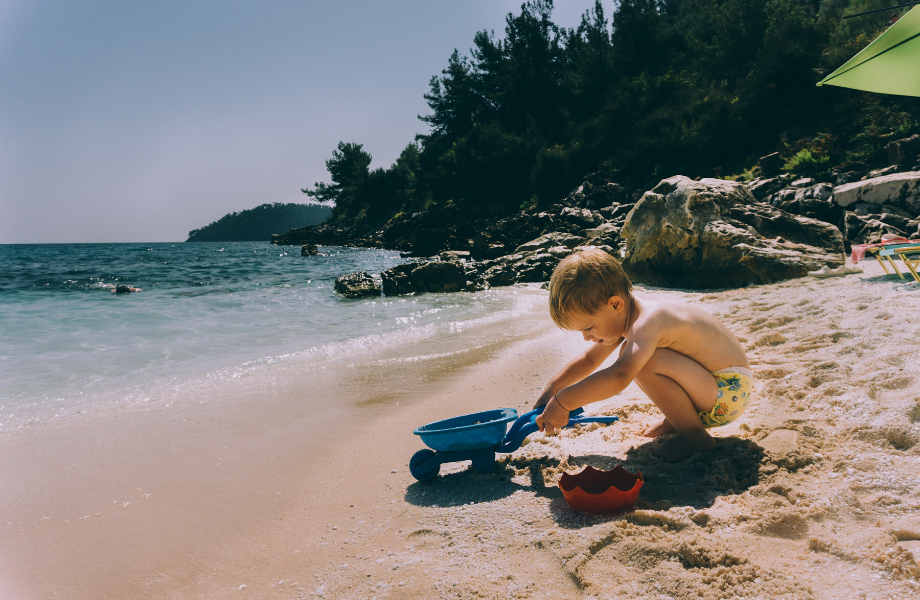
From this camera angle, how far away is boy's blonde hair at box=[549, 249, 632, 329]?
1990 mm

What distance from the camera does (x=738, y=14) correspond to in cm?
1895

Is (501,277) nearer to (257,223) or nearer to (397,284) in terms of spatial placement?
(397,284)

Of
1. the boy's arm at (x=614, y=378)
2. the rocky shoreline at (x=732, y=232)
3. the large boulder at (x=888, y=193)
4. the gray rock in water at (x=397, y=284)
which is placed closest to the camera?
the boy's arm at (x=614, y=378)

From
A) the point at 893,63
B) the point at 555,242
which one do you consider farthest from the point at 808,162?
the point at 893,63

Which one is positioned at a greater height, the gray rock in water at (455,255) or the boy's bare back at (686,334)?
the gray rock in water at (455,255)

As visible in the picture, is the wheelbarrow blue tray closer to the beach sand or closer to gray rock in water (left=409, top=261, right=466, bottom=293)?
the beach sand

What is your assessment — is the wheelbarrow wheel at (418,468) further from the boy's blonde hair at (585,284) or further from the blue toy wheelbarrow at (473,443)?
the boy's blonde hair at (585,284)

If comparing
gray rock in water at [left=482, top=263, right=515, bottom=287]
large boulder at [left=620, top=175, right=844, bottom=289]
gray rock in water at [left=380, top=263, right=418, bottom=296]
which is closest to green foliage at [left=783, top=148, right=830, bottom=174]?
large boulder at [left=620, top=175, right=844, bottom=289]

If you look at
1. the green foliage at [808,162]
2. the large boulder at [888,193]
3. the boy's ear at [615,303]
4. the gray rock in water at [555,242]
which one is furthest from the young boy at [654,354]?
the green foliage at [808,162]

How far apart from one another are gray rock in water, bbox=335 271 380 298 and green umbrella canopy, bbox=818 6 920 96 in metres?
8.20

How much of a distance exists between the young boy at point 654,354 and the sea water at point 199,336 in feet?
9.32

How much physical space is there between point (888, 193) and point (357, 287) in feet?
31.4

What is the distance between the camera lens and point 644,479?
1950mm

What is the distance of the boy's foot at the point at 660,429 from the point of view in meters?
2.34
